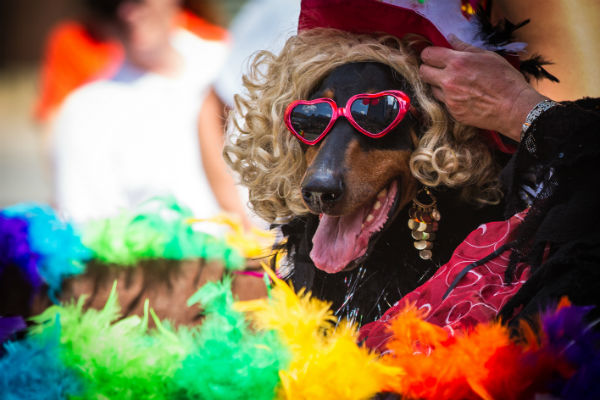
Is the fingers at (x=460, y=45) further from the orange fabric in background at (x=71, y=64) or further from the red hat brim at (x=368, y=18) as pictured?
the orange fabric in background at (x=71, y=64)

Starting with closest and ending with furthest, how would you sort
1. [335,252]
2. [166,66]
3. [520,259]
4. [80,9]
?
[520,259] → [335,252] → [166,66] → [80,9]

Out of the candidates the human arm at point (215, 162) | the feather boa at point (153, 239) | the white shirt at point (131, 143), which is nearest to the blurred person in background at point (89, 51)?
the white shirt at point (131, 143)

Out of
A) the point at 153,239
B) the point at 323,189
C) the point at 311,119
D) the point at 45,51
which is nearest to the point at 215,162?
the point at 153,239

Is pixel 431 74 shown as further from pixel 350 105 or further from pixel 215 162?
pixel 215 162

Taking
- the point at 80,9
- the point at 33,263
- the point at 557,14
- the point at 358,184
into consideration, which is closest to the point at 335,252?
the point at 358,184

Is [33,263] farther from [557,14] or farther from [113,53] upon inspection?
[113,53]

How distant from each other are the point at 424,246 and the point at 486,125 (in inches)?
11.1

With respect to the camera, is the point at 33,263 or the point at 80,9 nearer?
the point at 33,263

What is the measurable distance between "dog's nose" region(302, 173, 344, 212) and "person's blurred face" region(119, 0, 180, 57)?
96.1 inches

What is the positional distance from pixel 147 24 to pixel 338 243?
248cm

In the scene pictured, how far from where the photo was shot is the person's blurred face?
11.5ft

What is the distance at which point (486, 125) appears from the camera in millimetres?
1354

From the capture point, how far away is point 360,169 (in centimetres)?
137

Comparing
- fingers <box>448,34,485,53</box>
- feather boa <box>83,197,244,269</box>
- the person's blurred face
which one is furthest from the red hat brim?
the person's blurred face
